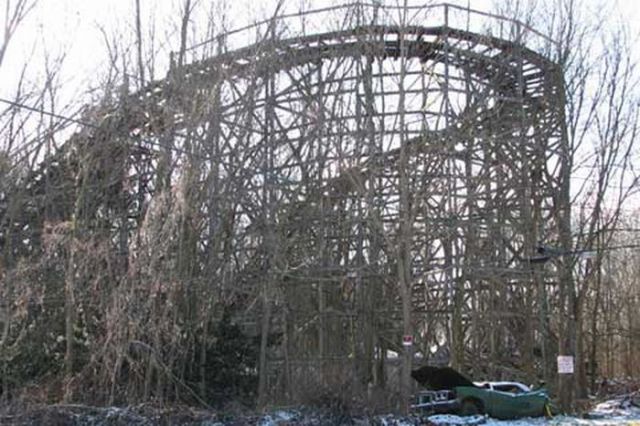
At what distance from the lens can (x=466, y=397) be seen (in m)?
21.4

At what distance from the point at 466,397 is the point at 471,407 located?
1.09 feet

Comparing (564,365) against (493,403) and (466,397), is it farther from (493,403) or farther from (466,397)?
(466,397)

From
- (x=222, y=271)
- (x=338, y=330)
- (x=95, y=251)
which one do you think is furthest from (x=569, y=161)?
(x=95, y=251)

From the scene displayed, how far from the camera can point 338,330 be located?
25766 millimetres

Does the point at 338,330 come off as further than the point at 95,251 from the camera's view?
Yes

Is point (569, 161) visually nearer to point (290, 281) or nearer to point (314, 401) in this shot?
point (290, 281)

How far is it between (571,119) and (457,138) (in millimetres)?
5629

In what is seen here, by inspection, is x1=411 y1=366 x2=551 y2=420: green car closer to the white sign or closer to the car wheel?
the car wheel

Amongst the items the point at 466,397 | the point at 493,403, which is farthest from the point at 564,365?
the point at 466,397

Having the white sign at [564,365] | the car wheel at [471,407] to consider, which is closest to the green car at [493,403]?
the car wheel at [471,407]

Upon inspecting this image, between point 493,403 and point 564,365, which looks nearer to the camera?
point 493,403

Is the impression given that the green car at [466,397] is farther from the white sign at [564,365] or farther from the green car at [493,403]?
the white sign at [564,365]

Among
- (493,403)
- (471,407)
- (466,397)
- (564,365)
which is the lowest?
(471,407)

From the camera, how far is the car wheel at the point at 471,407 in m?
21.4
